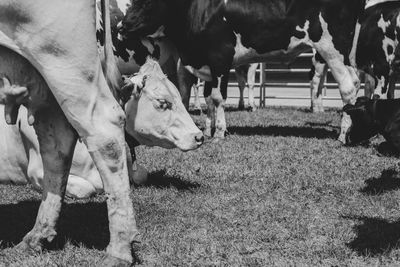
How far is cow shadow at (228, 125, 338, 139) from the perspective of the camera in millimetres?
9428

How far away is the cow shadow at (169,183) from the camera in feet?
18.2

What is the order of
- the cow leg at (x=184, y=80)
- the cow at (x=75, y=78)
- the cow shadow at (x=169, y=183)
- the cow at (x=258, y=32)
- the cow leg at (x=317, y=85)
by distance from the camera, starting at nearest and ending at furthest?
the cow at (x=75, y=78), the cow shadow at (x=169, y=183), the cow at (x=258, y=32), the cow leg at (x=184, y=80), the cow leg at (x=317, y=85)

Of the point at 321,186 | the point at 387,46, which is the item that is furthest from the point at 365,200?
the point at 387,46

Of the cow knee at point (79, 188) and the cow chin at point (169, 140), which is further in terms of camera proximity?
the cow chin at point (169, 140)

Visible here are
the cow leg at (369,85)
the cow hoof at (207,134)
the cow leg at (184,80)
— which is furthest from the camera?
the cow leg at (369,85)

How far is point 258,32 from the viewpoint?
924cm

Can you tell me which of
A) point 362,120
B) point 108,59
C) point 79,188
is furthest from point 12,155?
point 362,120

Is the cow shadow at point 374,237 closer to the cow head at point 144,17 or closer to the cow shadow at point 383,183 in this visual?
the cow shadow at point 383,183

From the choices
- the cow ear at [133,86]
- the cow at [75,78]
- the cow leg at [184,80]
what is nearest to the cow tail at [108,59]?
the cow at [75,78]

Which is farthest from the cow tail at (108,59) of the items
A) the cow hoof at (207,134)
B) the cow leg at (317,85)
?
the cow leg at (317,85)

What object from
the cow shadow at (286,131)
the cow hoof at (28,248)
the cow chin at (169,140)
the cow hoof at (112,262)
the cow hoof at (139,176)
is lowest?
the cow shadow at (286,131)

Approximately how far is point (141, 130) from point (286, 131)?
16.7 ft

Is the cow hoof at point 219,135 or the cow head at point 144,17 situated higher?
the cow head at point 144,17

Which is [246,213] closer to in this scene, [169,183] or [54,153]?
[169,183]
